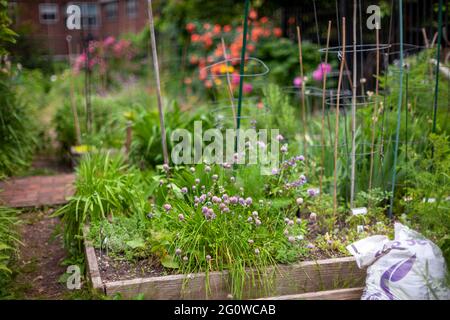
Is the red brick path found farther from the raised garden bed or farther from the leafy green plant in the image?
the raised garden bed

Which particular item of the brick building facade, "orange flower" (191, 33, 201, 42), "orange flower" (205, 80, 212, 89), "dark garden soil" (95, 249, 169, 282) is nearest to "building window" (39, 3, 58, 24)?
the brick building facade

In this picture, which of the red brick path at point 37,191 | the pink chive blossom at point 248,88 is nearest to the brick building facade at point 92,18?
the pink chive blossom at point 248,88

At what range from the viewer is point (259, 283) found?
10.4 feet

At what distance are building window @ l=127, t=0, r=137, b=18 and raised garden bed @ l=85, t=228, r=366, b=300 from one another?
18311mm

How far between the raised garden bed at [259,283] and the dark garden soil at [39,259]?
544 mm

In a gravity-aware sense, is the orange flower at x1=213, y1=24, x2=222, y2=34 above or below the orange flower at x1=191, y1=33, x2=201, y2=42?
above

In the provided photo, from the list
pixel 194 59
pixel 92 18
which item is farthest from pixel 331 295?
pixel 92 18

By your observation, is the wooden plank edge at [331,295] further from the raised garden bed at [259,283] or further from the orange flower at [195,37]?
the orange flower at [195,37]

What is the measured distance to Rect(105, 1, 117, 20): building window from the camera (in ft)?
72.5

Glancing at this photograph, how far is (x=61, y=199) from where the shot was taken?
5.18 meters

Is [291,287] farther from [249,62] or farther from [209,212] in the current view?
[249,62]

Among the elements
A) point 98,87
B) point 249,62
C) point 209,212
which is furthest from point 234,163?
point 98,87

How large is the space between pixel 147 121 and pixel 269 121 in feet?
4.29

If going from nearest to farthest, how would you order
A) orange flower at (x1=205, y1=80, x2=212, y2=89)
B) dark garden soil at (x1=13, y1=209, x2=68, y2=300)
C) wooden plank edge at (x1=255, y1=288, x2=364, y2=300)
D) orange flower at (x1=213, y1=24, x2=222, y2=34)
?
wooden plank edge at (x1=255, y1=288, x2=364, y2=300) → dark garden soil at (x1=13, y1=209, x2=68, y2=300) → orange flower at (x1=205, y1=80, x2=212, y2=89) → orange flower at (x1=213, y1=24, x2=222, y2=34)
